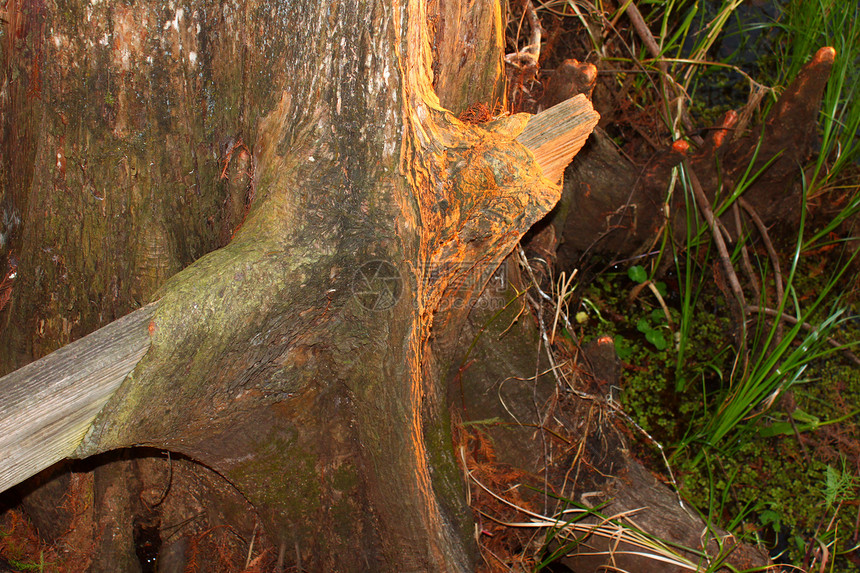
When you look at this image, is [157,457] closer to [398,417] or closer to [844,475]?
[398,417]

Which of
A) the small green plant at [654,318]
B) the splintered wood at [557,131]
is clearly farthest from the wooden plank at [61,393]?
the small green plant at [654,318]

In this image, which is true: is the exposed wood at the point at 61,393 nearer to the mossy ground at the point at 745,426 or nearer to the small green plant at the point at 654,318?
the mossy ground at the point at 745,426

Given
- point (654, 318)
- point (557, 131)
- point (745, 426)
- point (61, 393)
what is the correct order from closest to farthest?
point (61, 393) → point (557, 131) → point (745, 426) → point (654, 318)

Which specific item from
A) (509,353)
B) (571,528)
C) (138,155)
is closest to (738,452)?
(571,528)

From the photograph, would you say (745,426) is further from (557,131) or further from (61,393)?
(61,393)

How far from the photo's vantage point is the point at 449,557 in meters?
1.59

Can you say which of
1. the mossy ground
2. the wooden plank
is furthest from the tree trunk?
the mossy ground

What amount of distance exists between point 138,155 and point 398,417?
2.60 feet

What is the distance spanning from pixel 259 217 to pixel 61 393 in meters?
0.47

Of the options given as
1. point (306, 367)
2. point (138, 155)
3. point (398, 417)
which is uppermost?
point (138, 155)

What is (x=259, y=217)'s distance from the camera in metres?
1.27

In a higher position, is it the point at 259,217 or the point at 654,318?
the point at 259,217

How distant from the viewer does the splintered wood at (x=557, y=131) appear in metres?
1.56

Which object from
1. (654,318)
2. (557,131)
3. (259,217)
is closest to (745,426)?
(654,318)
